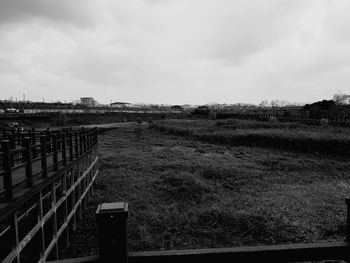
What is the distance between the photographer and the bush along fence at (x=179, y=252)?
9.38 ft

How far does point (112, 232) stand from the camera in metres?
2.87

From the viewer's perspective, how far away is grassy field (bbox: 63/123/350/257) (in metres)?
8.95

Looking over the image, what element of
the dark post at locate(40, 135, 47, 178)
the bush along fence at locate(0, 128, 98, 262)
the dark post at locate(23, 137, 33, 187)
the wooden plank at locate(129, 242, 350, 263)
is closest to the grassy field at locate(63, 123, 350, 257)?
the bush along fence at locate(0, 128, 98, 262)

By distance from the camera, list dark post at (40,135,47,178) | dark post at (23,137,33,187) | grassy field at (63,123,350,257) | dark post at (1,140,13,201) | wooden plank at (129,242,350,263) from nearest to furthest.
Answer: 1. wooden plank at (129,242,350,263)
2. dark post at (1,140,13,201)
3. dark post at (23,137,33,187)
4. dark post at (40,135,47,178)
5. grassy field at (63,123,350,257)

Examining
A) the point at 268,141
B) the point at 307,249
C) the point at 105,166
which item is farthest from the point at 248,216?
the point at 268,141

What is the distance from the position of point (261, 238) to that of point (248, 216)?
1579 millimetres

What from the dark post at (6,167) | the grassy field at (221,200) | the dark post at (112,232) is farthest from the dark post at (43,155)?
the dark post at (112,232)

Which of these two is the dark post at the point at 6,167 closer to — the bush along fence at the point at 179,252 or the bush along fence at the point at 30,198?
the bush along fence at the point at 30,198

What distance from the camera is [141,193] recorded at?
13516 millimetres

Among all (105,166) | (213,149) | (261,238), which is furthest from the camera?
(213,149)

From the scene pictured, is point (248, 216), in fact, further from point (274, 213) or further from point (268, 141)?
point (268, 141)

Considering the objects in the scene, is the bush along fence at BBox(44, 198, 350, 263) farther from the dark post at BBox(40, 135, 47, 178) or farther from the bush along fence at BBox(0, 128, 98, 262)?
the dark post at BBox(40, 135, 47, 178)

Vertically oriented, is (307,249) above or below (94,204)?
above

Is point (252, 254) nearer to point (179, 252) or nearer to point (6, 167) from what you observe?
point (179, 252)
